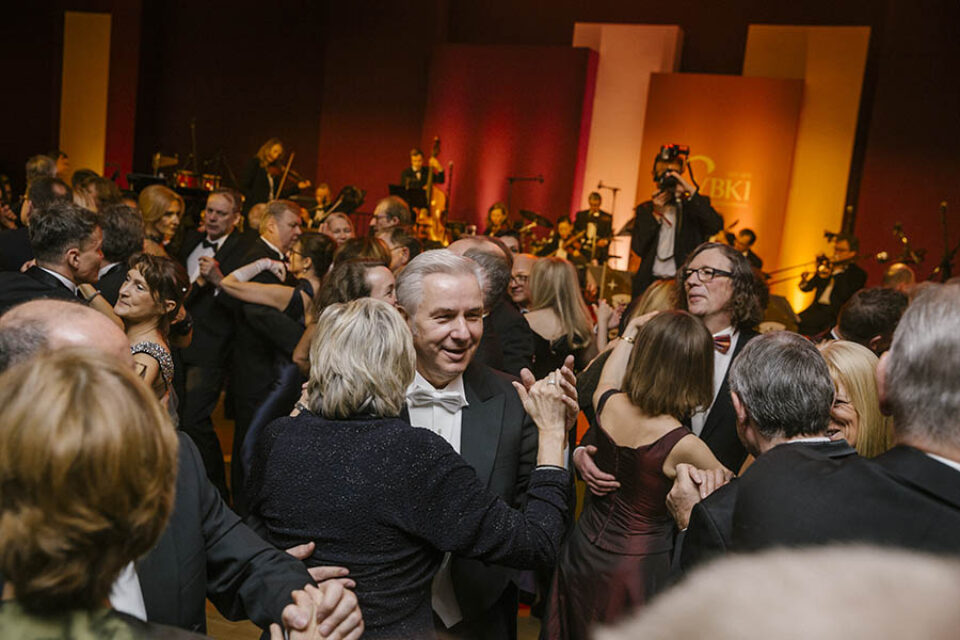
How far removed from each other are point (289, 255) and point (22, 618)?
4.56m

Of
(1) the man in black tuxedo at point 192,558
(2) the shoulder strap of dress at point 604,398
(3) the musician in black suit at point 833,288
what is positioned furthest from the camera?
(3) the musician in black suit at point 833,288

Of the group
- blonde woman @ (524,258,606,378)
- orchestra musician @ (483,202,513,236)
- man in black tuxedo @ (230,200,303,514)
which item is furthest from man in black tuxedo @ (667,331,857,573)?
orchestra musician @ (483,202,513,236)

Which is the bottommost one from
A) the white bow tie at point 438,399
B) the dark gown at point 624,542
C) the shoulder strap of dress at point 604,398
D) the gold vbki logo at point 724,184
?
the dark gown at point 624,542

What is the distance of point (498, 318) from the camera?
12.6 feet

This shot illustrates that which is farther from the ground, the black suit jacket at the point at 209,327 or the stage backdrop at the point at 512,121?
the stage backdrop at the point at 512,121

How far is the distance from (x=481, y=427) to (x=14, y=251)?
138 inches

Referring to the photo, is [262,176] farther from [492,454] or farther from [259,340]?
[492,454]

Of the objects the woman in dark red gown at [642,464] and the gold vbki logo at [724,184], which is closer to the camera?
the woman in dark red gown at [642,464]

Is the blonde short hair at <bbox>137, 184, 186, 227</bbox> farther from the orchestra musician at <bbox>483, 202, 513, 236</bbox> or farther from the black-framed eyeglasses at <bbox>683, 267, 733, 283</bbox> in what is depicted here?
the orchestra musician at <bbox>483, 202, 513, 236</bbox>

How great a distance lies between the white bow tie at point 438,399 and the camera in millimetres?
2373

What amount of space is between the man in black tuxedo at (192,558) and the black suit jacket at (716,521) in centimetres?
68

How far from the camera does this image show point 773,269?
12570mm

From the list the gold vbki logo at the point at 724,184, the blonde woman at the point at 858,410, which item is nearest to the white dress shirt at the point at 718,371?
the blonde woman at the point at 858,410

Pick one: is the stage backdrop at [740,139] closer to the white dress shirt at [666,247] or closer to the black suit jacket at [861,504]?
the white dress shirt at [666,247]
